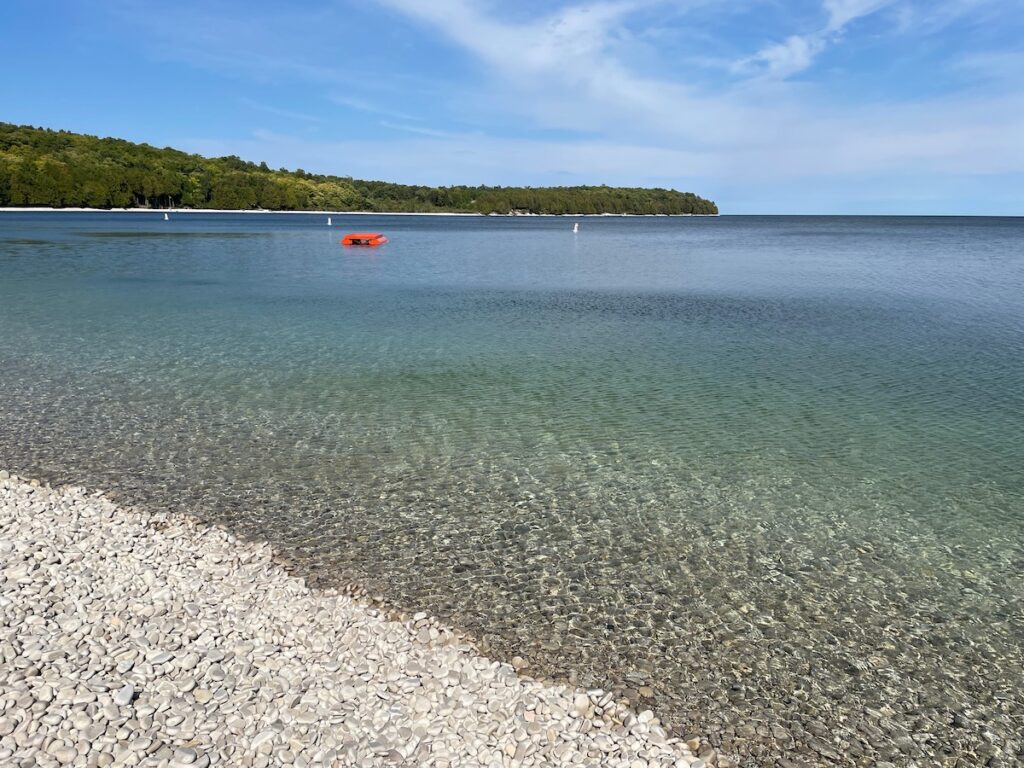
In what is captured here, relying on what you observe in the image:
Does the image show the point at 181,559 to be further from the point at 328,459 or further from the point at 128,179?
the point at 128,179

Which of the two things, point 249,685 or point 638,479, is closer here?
point 249,685

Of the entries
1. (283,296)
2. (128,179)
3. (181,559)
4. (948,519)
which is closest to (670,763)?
(181,559)

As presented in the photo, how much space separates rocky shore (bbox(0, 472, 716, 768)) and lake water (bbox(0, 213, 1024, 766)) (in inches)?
27.4

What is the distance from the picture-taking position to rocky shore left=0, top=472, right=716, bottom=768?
6.41 metres

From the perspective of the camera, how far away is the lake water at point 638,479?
318 inches

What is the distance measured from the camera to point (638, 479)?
1356cm

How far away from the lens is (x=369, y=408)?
1794 centimetres

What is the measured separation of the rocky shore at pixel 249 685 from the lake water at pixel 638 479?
27.4 inches

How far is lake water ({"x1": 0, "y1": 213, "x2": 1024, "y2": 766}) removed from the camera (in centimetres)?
807

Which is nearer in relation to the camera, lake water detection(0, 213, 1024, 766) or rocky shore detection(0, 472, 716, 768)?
rocky shore detection(0, 472, 716, 768)

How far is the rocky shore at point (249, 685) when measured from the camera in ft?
21.0

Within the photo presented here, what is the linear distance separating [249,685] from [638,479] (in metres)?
8.26

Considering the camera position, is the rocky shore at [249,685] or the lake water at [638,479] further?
the lake water at [638,479]

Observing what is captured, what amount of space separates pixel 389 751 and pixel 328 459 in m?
8.49
